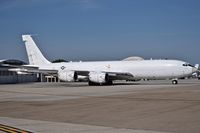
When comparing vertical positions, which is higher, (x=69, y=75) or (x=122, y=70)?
(x=122, y=70)

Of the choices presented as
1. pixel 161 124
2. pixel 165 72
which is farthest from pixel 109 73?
pixel 161 124

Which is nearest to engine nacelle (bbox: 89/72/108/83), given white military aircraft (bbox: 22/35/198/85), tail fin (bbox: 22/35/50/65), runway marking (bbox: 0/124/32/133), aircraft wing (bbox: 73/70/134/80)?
white military aircraft (bbox: 22/35/198/85)

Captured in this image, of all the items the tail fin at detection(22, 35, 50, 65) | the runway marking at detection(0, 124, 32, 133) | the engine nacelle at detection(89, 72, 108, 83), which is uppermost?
the tail fin at detection(22, 35, 50, 65)

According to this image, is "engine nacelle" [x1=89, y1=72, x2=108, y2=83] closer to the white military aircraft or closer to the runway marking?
the white military aircraft

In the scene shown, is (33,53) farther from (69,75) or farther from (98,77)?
(98,77)

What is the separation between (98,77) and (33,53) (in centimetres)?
1478

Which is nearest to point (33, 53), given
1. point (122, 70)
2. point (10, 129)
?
point (122, 70)

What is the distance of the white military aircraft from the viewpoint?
151 ft

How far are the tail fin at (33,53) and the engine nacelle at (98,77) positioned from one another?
11.5 metres

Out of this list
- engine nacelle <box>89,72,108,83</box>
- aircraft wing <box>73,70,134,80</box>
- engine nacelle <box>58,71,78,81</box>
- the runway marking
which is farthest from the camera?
aircraft wing <box>73,70,134,80</box>

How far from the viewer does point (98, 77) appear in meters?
47.0

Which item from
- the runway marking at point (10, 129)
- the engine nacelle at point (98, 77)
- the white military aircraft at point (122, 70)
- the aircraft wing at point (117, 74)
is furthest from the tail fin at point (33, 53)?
the runway marking at point (10, 129)

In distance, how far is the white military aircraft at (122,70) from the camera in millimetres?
46031

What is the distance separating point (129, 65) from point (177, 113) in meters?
34.1
